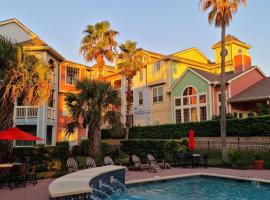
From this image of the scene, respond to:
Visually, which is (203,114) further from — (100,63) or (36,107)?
(36,107)

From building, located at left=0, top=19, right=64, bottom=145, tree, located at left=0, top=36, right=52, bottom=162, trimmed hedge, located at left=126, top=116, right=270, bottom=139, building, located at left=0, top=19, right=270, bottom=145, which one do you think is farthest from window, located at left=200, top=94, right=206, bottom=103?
tree, located at left=0, top=36, right=52, bottom=162

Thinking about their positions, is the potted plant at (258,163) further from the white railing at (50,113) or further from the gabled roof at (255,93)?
the white railing at (50,113)

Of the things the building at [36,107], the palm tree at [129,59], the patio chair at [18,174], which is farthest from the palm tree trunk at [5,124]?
the palm tree at [129,59]

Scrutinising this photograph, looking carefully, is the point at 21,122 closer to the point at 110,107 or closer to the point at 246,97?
the point at 110,107

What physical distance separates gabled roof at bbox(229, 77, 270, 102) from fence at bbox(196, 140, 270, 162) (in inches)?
241

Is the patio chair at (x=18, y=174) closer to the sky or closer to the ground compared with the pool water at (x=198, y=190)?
closer to the sky

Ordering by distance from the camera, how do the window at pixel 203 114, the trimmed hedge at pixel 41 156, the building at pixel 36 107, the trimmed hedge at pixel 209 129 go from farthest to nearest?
1. the window at pixel 203 114
2. the building at pixel 36 107
3. the trimmed hedge at pixel 209 129
4. the trimmed hedge at pixel 41 156

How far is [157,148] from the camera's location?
21297 mm

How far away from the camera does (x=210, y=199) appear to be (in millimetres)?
10766

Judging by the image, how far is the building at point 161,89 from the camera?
27.1 metres

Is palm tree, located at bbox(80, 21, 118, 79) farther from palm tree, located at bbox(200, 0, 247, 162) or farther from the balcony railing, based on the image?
palm tree, located at bbox(200, 0, 247, 162)

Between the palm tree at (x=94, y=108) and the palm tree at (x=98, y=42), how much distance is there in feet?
A: 41.1

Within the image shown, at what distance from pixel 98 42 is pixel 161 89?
33.9 ft

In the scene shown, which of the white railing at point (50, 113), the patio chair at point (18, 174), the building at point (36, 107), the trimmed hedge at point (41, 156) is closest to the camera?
the patio chair at point (18, 174)
